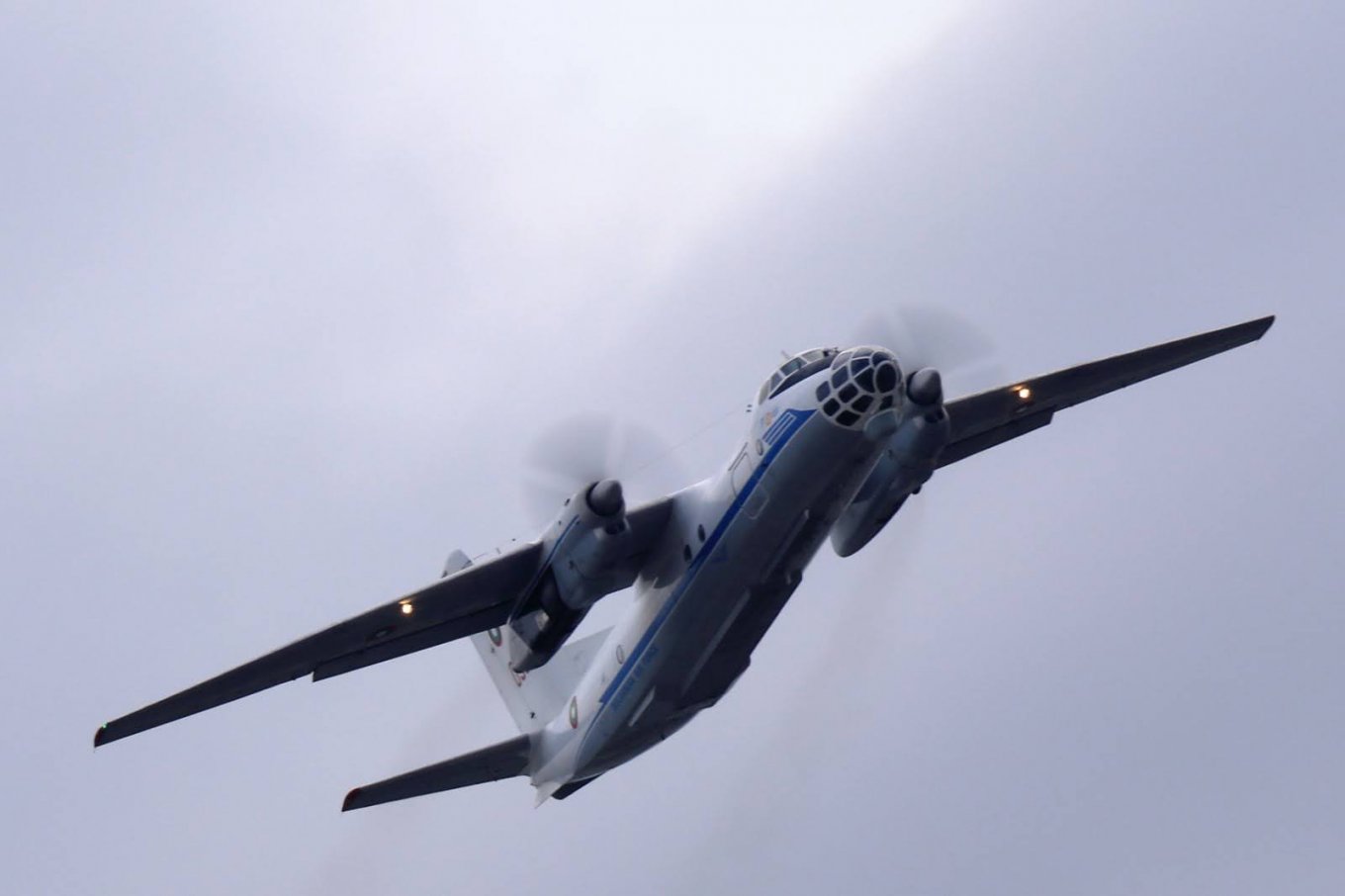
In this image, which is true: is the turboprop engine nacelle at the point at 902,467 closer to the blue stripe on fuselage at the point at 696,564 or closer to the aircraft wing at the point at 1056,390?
the aircraft wing at the point at 1056,390

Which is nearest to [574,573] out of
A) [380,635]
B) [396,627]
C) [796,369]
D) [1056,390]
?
[396,627]

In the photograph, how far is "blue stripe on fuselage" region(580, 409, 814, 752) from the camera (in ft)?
73.1

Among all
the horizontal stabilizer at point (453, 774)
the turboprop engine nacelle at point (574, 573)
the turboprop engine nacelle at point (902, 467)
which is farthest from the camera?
the horizontal stabilizer at point (453, 774)

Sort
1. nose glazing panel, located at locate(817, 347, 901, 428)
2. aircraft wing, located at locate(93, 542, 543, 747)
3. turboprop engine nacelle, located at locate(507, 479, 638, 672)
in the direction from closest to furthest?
nose glazing panel, located at locate(817, 347, 901, 428) < turboprop engine nacelle, located at locate(507, 479, 638, 672) < aircraft wing, located at locate(93, 542, 543, 747)

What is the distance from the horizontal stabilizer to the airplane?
34mm

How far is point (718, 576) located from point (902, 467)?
342cm

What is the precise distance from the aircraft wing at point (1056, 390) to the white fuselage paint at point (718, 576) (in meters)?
4.25

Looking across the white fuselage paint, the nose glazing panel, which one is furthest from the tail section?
the nose glazing panel

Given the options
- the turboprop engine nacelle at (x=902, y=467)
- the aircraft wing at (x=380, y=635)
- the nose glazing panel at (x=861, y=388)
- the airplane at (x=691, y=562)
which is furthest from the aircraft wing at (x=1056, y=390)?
the aircraft wing at (x=380, y=635)

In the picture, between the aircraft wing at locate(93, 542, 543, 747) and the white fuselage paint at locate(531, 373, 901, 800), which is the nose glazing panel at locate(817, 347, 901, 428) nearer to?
the white fuselage paint at locate(531, 373, 901, 800)

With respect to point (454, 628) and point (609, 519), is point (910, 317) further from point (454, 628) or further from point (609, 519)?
point (454, 628)

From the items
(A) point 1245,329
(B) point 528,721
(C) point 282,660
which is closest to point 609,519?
(C) point 282,660

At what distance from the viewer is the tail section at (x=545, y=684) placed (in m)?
28.9

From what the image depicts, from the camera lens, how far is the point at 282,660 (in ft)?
79.1
